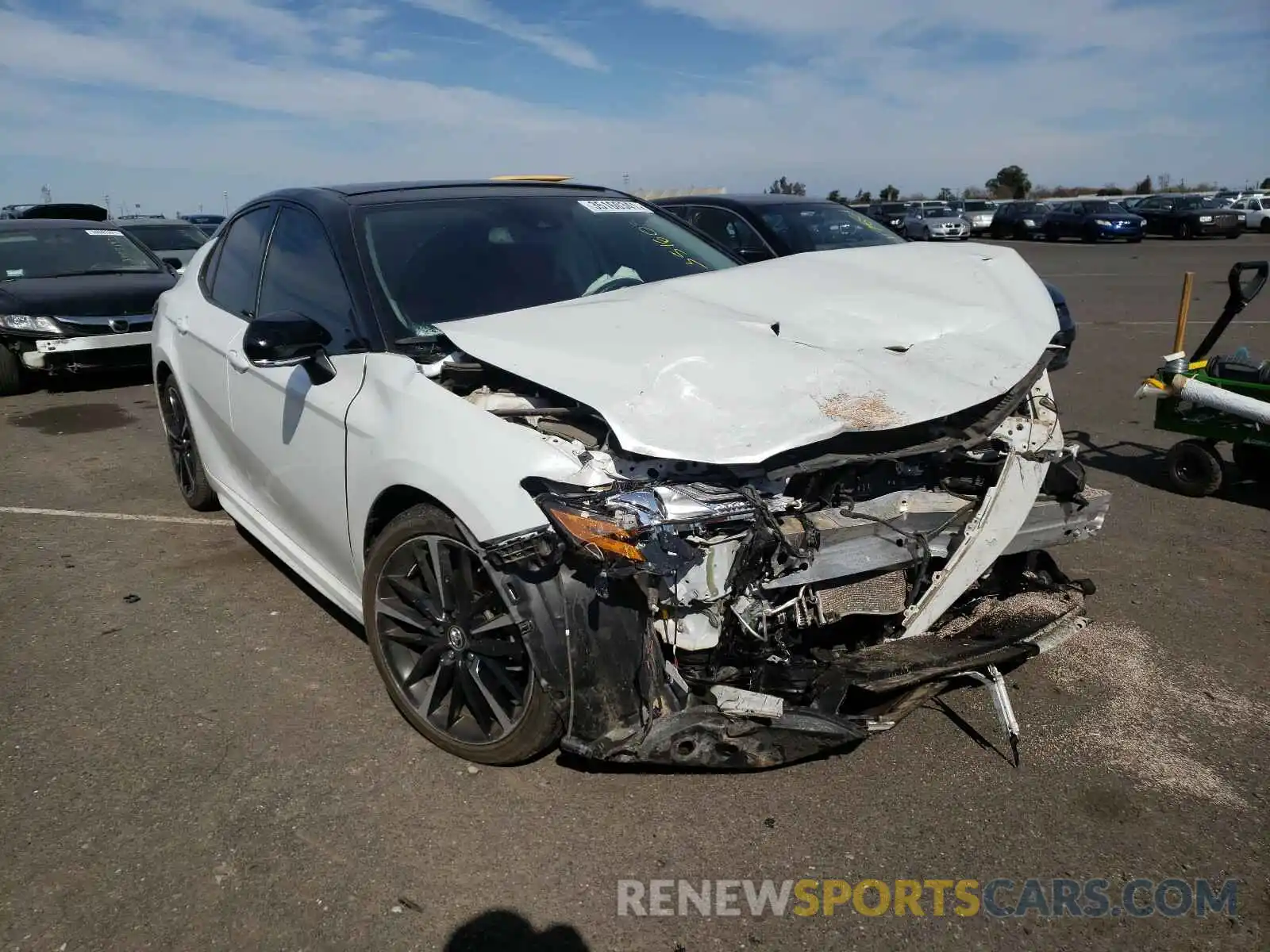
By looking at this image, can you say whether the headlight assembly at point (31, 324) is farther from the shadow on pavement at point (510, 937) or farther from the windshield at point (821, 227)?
the shadow on pavement at point (510, 937)

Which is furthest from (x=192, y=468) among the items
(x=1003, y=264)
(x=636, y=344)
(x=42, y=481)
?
(x=1003, y=264)

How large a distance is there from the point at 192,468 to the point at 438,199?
2465 millimetres

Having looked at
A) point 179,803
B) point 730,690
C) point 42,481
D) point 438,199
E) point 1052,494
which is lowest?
point 42,481

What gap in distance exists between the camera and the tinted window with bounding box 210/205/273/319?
420 centimetres

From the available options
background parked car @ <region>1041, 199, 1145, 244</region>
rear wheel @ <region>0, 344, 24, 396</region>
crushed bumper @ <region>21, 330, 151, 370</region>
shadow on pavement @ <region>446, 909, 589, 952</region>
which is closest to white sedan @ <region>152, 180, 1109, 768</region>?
shadow on pavement @ <region>446, 909, 589, 952</region>

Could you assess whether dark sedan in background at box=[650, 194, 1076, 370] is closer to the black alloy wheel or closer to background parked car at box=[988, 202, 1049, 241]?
the black alloy wheel

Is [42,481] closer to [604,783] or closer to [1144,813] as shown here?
[604,783]

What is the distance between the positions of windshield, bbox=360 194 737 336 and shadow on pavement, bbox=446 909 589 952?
184 centimetres

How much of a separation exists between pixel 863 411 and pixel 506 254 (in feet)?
5.48

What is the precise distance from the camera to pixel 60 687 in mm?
3574

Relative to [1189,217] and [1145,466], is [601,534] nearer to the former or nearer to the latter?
[1145,466]

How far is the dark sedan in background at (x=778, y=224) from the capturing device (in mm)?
8867

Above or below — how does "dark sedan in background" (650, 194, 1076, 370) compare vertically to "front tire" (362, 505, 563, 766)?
above

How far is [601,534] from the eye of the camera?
2.44 m
